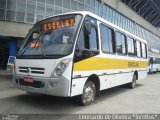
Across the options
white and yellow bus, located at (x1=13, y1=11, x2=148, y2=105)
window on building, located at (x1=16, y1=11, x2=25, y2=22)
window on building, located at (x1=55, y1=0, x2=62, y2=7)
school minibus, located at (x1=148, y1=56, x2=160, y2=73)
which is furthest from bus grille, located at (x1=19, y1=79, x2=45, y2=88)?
school minibus, located at (x1=148, y1=56, x2=160, y2=73)

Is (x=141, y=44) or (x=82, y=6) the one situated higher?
(x=82, y=6)

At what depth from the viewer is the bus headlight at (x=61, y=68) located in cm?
593

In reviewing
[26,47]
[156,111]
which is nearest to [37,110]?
[26,47]

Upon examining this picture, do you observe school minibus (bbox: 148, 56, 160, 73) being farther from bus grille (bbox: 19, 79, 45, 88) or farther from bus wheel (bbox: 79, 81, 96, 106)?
bus grille (bbox: 19, 79, 45, 88)

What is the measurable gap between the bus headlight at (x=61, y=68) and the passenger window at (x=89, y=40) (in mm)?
744

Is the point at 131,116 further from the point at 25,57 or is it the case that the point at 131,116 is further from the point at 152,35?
the point at 152,35

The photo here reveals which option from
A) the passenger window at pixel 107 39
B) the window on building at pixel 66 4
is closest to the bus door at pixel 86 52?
the passenger window at pixel 107 39

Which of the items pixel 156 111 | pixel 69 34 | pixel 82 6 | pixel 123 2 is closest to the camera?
pixel 69 34

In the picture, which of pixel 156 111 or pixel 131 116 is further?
pixel 156 111

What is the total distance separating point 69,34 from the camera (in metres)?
6.50

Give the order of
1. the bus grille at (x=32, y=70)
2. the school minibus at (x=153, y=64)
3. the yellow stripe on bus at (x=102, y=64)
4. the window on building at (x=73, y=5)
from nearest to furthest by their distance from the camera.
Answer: the bus grille at (x=32, y=70) < the yellow stripe on bus at (x=102, y=64) < the window on building at (x=73, y=5) < the school minibus at (x=153, y=64)

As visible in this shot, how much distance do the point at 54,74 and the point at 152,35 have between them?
211 ft

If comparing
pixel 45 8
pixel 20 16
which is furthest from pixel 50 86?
pixel 45 8

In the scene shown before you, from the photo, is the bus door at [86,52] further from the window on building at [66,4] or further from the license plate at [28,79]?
the window on building at [66,4]
